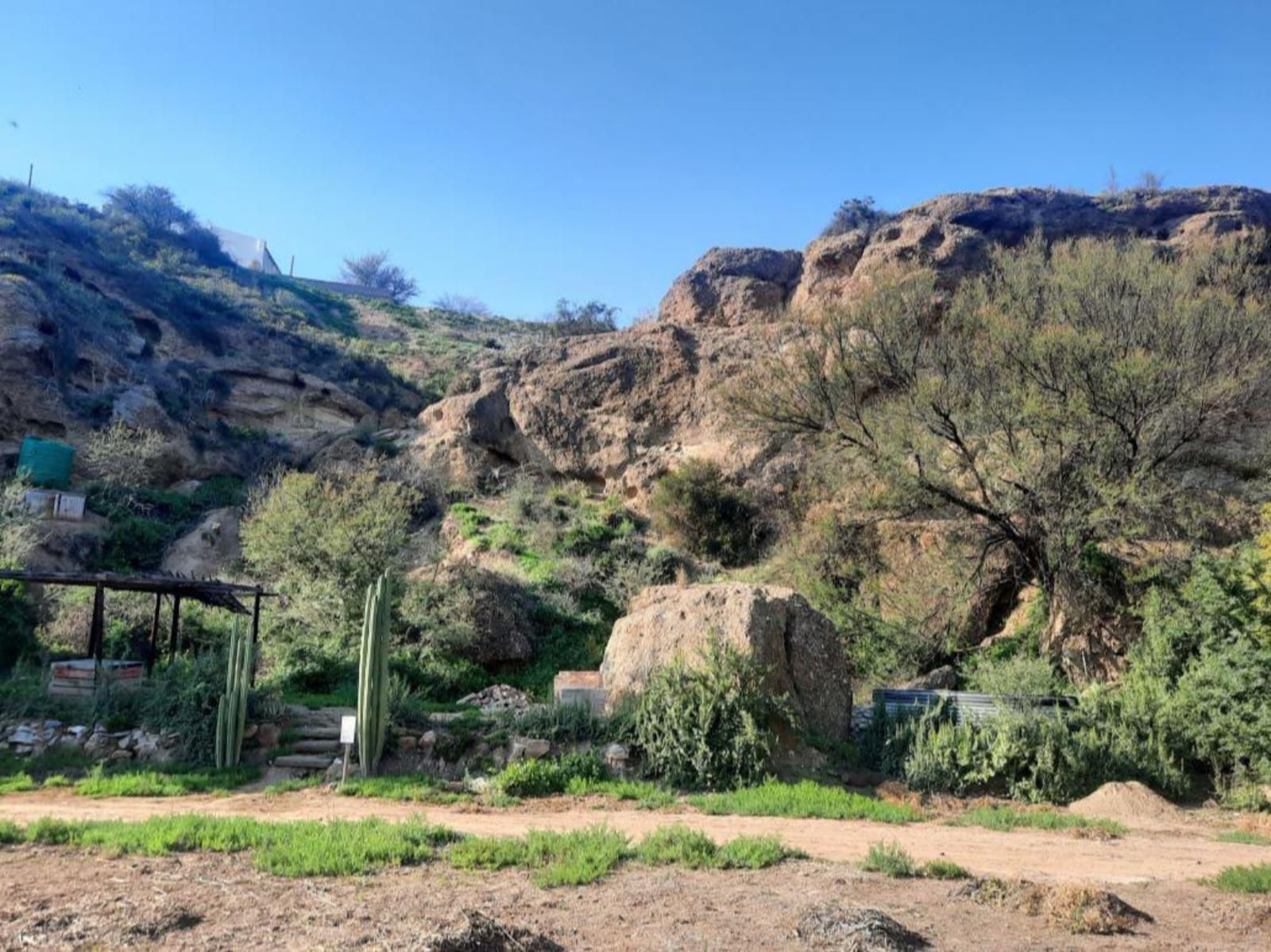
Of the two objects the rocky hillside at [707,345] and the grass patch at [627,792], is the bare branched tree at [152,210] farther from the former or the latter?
the grass patch at [627,792]

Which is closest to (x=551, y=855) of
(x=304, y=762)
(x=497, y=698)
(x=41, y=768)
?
(x=304, y=762)

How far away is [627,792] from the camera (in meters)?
10.9

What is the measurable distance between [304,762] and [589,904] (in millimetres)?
7599

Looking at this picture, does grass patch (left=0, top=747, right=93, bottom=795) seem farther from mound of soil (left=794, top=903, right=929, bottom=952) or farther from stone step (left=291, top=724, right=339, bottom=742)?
mound of soil (left=794, top=903, right=929, bottom=952)

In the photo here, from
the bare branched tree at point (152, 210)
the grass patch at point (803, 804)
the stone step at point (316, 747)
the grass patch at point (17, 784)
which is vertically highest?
the bare branched tree at point (152, 210)

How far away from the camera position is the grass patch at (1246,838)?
30.6ft

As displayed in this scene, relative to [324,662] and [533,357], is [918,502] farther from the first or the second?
[533,357]

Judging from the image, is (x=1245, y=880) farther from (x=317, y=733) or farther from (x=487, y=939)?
(x=317, y=733)

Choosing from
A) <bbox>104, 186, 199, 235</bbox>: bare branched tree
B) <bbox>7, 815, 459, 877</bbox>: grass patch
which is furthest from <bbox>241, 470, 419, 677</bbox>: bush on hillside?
<bbox>104, 186, 199, 235</bbox>: bare branched tree

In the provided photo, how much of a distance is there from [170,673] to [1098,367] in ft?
59.0

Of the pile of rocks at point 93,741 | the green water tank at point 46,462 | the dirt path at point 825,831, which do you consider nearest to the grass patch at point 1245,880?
the dirt path at point 825,831

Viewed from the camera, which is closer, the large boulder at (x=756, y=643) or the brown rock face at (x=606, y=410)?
the large boulder at (x=756, y=643)

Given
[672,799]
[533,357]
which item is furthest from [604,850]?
[533,357]

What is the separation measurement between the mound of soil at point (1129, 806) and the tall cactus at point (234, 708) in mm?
11072
